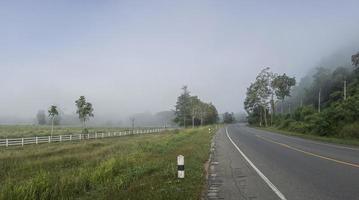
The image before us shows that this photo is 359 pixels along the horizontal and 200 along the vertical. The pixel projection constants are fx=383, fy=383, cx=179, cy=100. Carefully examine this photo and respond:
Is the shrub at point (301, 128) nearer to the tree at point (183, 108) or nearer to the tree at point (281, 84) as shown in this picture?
the tree at point (281, 84)

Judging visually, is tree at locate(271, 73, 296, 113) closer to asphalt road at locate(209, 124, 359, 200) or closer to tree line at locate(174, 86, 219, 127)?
tree line at locate(174, 86, 219, 127)

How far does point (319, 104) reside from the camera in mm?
78625

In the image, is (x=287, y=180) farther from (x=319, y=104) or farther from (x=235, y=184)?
(x=319, y=104)

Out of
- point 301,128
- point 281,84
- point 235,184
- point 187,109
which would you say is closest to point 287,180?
point 235,184

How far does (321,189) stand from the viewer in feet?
31.4

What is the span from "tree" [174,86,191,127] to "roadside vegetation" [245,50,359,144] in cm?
2141

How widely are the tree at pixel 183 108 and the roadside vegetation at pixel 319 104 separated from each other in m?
21.4

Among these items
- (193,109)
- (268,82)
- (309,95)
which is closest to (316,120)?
(268,82)

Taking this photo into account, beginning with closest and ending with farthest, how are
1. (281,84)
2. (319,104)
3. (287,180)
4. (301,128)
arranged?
(287,180) → (301,128) → (319,104) → (281,84)

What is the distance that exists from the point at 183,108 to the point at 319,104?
68.5 meters

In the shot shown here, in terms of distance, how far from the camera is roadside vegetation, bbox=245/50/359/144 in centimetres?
3900

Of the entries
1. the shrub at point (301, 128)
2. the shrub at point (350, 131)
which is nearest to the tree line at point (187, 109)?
the shrub at point (301, 128)

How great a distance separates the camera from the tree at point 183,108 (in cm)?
13962

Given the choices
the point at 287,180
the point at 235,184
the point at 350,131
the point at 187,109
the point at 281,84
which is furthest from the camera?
the point at 187,109
